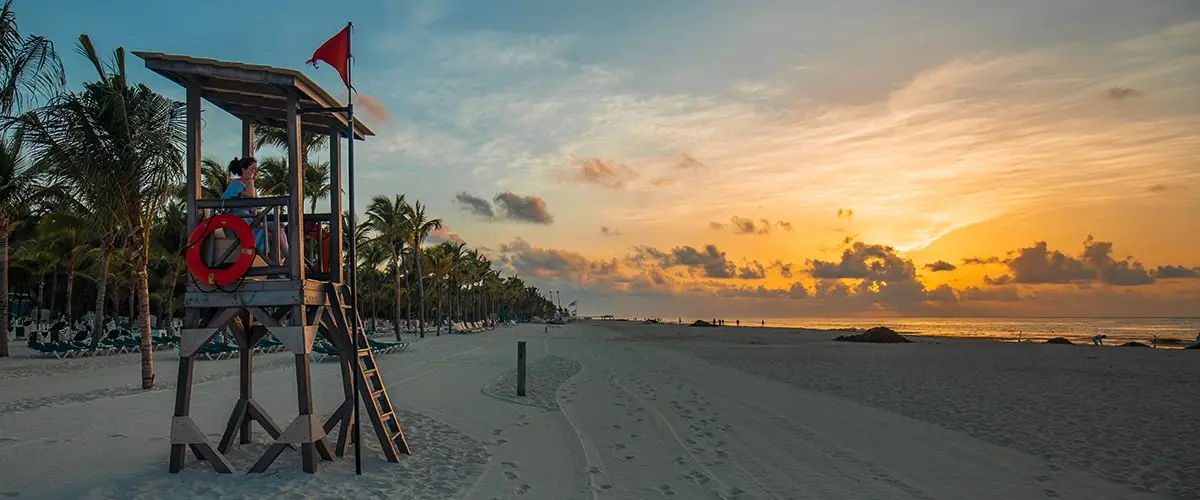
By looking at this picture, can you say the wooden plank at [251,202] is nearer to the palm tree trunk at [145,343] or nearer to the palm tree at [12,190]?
the palm tree trunk at [145,343]

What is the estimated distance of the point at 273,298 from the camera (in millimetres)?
7188

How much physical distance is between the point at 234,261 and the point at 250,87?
200cm

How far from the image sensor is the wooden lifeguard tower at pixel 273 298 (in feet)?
23.6

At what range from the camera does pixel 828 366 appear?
24.8 meters

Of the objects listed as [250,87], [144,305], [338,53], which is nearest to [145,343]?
[144,305]

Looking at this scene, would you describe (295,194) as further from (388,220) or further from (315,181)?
(388,220)

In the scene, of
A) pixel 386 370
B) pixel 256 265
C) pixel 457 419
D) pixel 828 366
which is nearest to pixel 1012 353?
pixel 828 366

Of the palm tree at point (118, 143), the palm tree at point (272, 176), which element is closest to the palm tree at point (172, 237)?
the palm tree at point (272, 176)

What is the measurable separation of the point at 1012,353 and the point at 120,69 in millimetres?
34770

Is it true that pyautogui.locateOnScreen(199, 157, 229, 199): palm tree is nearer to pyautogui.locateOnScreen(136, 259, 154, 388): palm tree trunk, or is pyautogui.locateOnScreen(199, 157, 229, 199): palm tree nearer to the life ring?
pyautogui.locateOnScreen(136, 259, 154, 388): palm tree trunk

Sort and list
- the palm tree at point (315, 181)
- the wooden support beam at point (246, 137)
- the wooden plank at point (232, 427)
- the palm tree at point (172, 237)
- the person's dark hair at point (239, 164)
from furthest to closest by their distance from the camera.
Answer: the palm tree at point (172, 237) → the palm tree at point (315, 181) → the wooden support beam at point (246, 137) → the wooden plank at point (232, 427) → the person's dark hair at point (239, 164)

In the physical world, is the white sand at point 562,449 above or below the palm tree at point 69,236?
below

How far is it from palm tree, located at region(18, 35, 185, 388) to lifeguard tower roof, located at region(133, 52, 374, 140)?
6783 mm

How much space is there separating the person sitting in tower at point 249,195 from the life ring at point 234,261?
0.13m
